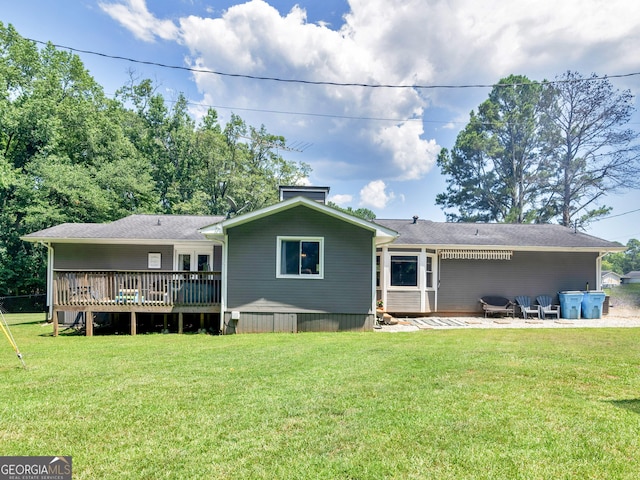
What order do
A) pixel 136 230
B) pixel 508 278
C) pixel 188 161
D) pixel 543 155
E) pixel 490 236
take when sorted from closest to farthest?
pixel 508 278 → pixel 136 230 → pixel 490 236 → pixel 188 161 → pixel 543 155

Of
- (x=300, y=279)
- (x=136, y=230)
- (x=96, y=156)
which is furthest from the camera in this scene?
(x=96, y=156)

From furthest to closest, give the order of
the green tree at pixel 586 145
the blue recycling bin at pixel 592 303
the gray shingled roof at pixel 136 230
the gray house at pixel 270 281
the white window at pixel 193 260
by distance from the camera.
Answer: the green tree at pixel 586 145 → the white window at pixel 193 260 → the blue recycling bin at pixel 592 303 → the gray shingled roof at pixel 136 230 → the gray house at pixel 270 281

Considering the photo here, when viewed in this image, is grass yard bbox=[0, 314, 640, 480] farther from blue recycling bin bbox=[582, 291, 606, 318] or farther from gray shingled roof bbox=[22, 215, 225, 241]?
blue recycling bin bbox=[582, 291, 606, 318]

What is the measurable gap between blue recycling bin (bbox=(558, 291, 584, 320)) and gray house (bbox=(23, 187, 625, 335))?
0.45 metres

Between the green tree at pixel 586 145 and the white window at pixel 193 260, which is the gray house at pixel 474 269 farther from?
the green tree at pixel 586 145

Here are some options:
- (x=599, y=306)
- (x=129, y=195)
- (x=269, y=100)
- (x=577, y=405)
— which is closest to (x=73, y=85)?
(x=129, y=195)

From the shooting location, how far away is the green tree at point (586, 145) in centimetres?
2347

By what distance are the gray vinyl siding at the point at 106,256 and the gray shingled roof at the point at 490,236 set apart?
912cm

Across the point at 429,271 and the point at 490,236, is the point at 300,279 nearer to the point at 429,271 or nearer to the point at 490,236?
the point at 429,271

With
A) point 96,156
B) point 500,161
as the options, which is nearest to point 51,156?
point 96,156

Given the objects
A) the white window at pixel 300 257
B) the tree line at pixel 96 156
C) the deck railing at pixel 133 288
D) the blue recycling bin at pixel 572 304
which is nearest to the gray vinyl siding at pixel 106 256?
the deck railing at pixel 133 288

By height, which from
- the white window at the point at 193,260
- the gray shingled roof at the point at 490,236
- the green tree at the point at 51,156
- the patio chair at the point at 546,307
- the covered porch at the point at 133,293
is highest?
the green tree at the point at 51,156

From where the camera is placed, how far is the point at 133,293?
958 cm

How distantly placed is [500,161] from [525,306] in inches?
884
